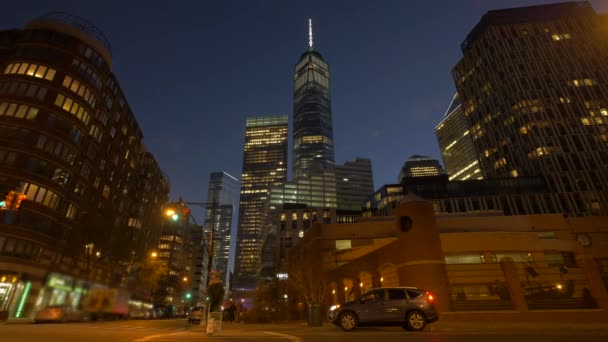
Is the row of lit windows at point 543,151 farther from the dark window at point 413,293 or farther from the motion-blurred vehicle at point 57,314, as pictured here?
the motion-blurred vehicle at point 57,314

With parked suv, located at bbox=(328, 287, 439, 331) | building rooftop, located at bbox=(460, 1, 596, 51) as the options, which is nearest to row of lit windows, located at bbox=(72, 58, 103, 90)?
parked suv, located at bbox=(328, 287, 439, 331)

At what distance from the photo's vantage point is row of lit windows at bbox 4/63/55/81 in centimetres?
4588

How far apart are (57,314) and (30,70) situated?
37592mm

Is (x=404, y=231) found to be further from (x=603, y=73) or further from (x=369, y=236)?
(x=603, y=73)

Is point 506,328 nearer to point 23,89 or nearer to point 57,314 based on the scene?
point 57,314

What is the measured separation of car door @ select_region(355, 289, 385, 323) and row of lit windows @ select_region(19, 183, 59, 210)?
44754 millimetres

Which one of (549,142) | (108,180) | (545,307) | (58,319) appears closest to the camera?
(545,307)

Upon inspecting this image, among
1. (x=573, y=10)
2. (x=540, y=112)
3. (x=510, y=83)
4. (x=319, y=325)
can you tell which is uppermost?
(x=573, y=10)

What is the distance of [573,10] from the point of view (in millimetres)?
121688

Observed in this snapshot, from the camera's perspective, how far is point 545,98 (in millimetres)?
103000

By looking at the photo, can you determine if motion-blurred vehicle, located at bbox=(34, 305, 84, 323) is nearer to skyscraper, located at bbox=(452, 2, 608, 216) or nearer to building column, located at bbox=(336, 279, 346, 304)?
building column, located at bbox=(336, 279, 346, 304)

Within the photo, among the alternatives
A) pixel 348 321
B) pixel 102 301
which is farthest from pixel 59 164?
pixel 348 321

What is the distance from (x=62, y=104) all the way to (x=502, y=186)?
10680 centimetres

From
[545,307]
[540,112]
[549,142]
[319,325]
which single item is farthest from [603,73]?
[319,325]
